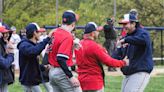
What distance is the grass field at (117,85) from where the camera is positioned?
573 inches

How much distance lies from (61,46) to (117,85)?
7.75m

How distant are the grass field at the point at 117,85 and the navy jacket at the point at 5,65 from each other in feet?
18.6

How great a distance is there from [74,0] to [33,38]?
22.3m

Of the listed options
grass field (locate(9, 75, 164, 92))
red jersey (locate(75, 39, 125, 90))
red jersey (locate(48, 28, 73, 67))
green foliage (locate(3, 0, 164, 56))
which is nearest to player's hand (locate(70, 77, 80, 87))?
red jersey (locate(48, 28, 73, 67))

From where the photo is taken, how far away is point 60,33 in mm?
8156

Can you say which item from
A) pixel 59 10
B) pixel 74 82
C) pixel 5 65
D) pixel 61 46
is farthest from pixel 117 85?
pixel 59 10

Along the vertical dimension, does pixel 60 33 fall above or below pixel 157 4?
above

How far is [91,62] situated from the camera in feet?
28.1

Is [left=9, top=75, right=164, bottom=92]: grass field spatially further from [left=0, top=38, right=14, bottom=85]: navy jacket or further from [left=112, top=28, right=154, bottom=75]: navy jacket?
[left=0, top=38, right=14, bottom=85]: navy jacket

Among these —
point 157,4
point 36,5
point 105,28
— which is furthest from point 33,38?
point 157,4

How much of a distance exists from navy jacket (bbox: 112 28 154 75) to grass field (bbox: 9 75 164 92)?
213 inches

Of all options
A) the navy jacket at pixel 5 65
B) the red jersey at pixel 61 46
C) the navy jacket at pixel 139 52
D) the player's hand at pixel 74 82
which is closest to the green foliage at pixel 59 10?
the navy jacket at pixel 139 52

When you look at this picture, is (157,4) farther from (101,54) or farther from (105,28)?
(101,54)

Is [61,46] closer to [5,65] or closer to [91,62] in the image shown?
[91,62]
